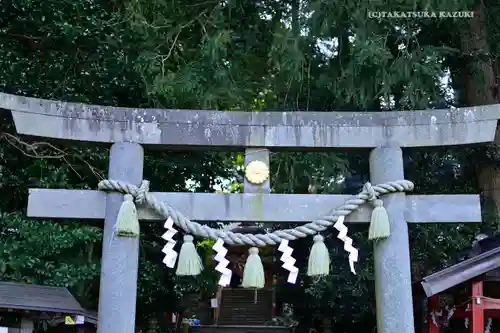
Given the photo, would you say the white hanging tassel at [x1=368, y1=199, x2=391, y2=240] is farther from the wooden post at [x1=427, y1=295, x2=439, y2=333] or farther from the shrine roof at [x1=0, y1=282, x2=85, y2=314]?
the shrine roof at [x1=0, y1=282, x2=85, y2=314]

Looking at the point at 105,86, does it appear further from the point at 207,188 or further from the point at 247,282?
the point at 247,282

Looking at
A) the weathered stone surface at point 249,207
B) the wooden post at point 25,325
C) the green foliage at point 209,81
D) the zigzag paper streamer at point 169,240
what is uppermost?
the green foliage at point 209,81

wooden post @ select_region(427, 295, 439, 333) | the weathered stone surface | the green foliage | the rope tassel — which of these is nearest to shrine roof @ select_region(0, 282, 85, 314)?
the green foliage

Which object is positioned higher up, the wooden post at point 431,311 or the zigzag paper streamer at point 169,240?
the zigzag paper streamer at point 169,240

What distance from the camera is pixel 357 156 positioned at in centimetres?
934

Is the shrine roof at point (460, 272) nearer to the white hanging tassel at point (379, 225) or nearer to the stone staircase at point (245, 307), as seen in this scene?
the white hanging tassel at point (379, 225)

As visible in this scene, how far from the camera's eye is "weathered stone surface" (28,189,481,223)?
14.3ft

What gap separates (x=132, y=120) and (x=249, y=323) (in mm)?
15634

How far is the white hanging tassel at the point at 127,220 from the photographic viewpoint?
13.7ft

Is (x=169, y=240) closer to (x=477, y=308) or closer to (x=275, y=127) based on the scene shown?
(x=275, y=127)

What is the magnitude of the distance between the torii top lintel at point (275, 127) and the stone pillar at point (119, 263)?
0.54 ft

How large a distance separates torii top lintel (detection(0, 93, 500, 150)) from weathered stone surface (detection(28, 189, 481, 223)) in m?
0.43

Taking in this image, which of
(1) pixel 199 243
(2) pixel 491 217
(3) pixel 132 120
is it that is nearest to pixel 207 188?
(1) pixel 199 243

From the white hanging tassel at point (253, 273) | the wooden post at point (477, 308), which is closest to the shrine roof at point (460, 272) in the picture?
the wooden post at point (477, 308)
